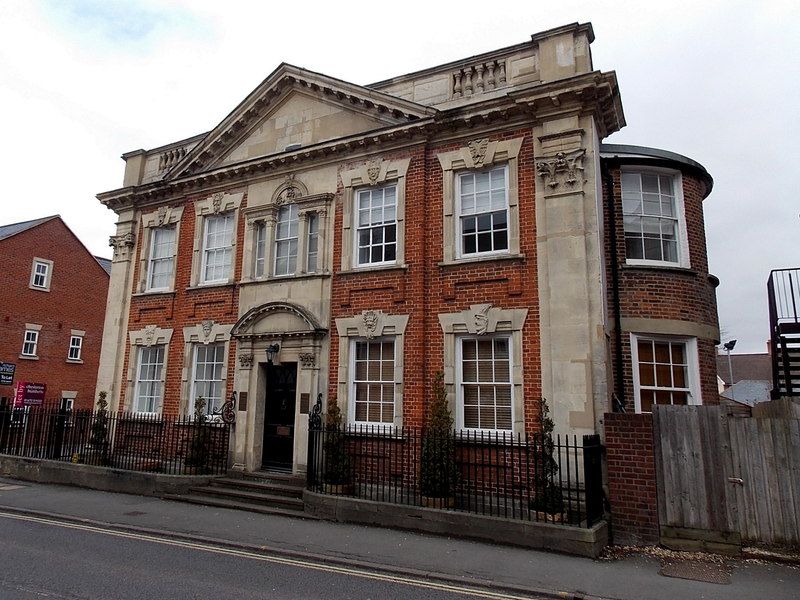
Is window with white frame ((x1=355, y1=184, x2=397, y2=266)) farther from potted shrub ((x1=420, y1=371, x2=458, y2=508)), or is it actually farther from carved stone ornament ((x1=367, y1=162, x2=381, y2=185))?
potted shrub ((x1=420, y1=371, x2=458, y2=508))

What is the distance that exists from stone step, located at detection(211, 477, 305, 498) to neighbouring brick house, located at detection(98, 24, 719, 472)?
63 centimetres

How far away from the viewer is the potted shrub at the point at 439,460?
30.6 ft

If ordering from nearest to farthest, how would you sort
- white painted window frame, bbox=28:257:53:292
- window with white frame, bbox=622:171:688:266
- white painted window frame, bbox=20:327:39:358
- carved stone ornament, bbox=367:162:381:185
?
window with white frame, bbox=622:171:688:266
carved stone ornament, bbox=367:162:381:185
white painted window frame, bbox=20:327:39:358
white painted window frame, bbox=28:257:53:292

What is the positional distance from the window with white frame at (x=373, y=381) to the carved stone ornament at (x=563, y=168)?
4675 millimetres

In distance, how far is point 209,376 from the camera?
14.1 metres

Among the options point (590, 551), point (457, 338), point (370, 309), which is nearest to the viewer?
point (590, 551)

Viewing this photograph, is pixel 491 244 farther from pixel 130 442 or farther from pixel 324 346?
pixel 130 442

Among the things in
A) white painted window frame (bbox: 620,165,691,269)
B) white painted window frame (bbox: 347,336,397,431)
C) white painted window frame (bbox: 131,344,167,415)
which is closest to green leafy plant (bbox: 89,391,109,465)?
white painted window frame (bbox: 131,344,167,415)

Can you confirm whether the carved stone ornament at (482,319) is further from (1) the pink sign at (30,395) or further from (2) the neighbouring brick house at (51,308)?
(2) the neighbouring brick house at (51,308)

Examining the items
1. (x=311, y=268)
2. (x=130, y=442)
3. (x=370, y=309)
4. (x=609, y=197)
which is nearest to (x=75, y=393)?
(x=130, y=442)

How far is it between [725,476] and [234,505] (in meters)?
8.62

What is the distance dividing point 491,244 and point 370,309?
2.99 m

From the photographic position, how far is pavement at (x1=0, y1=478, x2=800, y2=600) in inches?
256

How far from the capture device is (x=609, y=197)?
11367 mm
